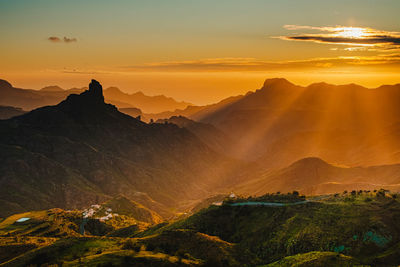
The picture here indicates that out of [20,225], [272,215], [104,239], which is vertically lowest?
[20,225]

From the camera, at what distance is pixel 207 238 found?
284ft

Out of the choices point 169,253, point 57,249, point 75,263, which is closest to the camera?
point 75,263

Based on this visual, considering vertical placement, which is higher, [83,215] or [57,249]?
[57,249]

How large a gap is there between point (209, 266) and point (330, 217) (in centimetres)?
3736

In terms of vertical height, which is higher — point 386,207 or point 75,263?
point 386,207

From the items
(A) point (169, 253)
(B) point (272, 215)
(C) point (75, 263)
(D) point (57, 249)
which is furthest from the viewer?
(B) point (272, 215)

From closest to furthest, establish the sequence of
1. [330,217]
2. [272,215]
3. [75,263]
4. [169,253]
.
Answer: [75,263] < [169,253] < [330,217] < [272,215]

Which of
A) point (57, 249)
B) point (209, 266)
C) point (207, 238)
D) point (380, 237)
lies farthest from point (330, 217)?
point (57, 249)

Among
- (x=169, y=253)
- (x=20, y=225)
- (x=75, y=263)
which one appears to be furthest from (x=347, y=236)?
(x=20, y=225)

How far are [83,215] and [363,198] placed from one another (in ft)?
441

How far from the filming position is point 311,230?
87.8 meters

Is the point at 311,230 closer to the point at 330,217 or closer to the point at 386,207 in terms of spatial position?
the point at 330,217

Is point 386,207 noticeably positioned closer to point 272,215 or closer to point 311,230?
point 311,230

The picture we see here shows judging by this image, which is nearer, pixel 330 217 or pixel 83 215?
pixel 330 217
